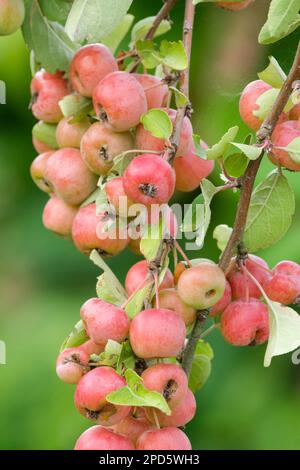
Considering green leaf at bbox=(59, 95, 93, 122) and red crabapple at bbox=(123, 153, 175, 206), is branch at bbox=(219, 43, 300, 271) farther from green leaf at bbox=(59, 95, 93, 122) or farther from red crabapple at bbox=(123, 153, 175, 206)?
green leaf at bbox=(59, 95, 93, 122)

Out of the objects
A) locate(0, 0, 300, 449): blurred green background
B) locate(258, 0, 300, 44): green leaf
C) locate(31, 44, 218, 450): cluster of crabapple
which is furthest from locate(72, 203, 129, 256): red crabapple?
locate(0, 0, 300, 449): blurred green background

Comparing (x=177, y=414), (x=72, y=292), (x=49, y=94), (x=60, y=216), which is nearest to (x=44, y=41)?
(x=49, y=94)

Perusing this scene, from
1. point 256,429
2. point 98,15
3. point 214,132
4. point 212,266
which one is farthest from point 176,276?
point 256,429

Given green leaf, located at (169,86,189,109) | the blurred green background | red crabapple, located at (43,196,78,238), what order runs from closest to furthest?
green leaf, located at (169,86,189,109) → red crabapple, located at (43,196,78,238) → the blurred green background

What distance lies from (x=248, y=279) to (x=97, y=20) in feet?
0.75

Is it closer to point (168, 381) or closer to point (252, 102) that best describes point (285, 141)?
point (252, 102)

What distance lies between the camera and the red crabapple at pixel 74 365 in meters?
0.67

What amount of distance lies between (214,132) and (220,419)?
0.42 m

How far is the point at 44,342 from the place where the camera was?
1454 millimetres

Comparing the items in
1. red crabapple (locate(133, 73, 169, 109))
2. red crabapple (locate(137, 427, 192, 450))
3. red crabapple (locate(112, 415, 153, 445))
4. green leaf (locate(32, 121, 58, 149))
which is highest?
red crabapple (locate(133, 73, 169, 109))

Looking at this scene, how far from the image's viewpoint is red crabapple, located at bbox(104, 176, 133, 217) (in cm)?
69

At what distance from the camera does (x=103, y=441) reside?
628 mm

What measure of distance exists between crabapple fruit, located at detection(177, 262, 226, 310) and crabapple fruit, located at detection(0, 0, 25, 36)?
26cm

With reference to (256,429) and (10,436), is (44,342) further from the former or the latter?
(256,429)
